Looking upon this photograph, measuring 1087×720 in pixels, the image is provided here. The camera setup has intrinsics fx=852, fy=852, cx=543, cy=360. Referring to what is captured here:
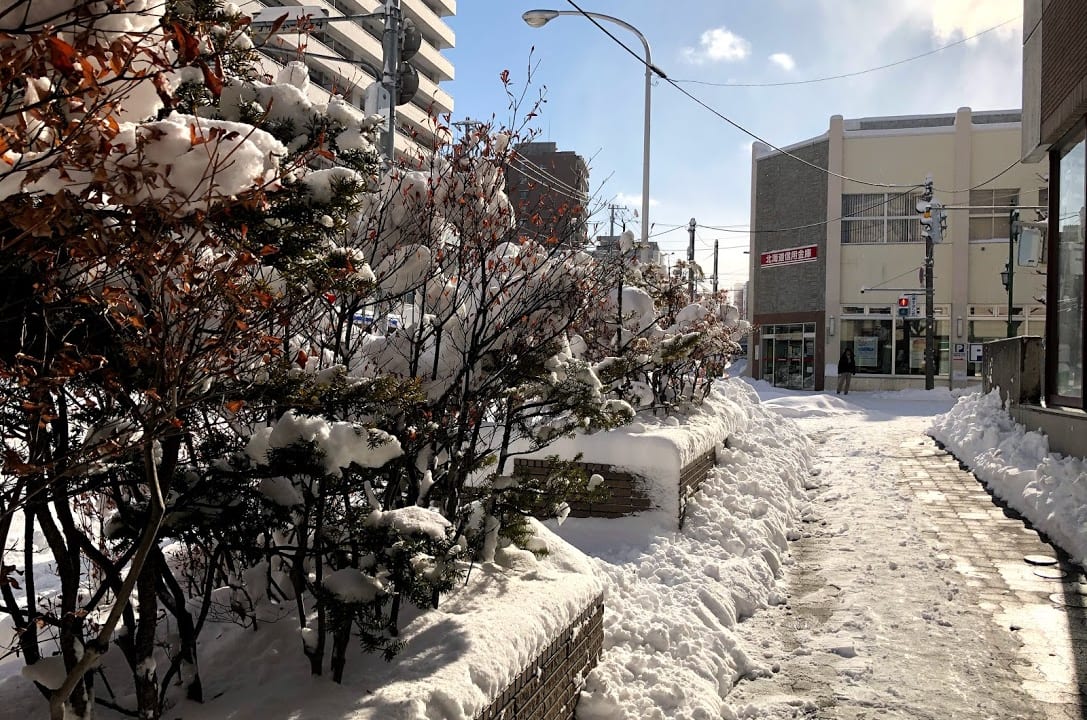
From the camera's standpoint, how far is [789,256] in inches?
1361

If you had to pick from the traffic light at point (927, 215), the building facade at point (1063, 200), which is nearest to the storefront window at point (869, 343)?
the traffic light at point (927, 215)

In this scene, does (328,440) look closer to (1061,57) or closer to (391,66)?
(391,66)

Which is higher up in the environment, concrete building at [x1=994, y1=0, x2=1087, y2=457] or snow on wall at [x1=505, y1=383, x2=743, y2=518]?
concrete building at [x1=994, y1=0, x2=1087, y2=457]

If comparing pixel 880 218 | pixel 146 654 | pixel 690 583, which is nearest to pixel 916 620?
pixel 690 583

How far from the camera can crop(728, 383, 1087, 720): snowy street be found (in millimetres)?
4684

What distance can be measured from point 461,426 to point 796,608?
334cm

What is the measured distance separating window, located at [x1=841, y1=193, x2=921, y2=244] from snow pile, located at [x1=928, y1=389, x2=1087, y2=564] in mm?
19153

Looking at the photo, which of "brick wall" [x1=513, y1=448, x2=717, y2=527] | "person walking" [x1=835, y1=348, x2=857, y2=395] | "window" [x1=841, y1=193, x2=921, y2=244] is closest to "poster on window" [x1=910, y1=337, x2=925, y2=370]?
"person walking" [x1=835, y1=348, x2=857, y2=395]

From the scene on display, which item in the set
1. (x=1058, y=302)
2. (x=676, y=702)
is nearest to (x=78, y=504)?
(x=676, y=702)

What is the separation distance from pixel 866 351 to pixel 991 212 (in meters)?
6.72

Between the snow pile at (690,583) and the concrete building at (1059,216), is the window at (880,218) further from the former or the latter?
the snow pile at (690,583)

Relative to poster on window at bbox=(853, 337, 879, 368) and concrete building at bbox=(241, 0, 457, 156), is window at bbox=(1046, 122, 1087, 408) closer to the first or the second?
poster on window at bbox=(853, 337, 879, 368)

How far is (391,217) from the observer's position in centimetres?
450

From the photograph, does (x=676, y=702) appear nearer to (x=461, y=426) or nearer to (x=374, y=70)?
(x=461, y=426)
